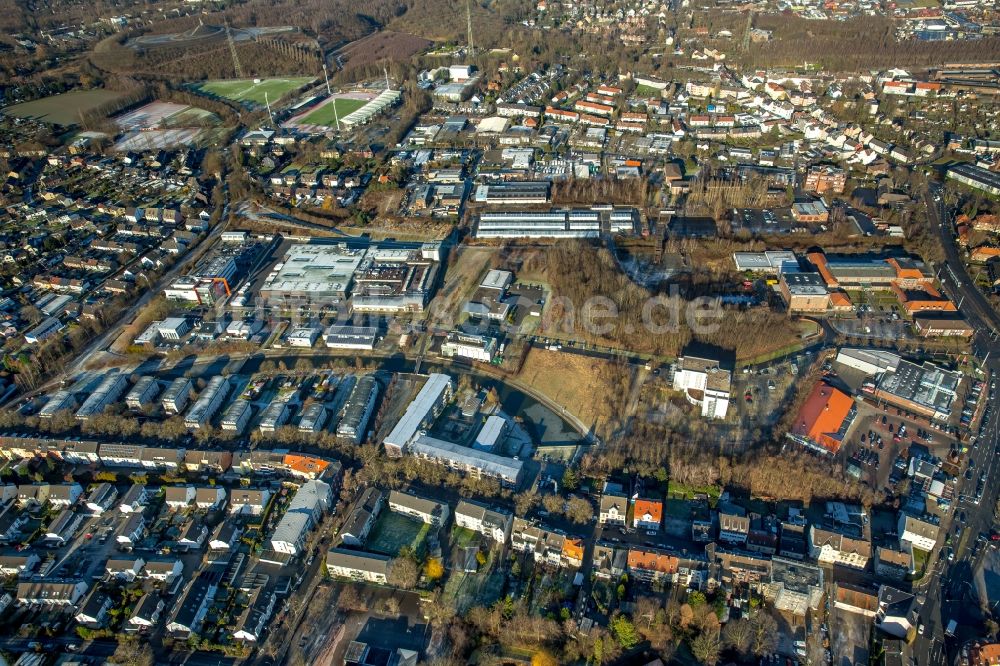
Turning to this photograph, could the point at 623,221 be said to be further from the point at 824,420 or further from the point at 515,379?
the point at 824,420

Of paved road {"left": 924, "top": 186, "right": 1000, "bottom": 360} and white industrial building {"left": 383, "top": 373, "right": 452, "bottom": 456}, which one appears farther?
paved road {"left": 924, "top": 186, "right": 1000, "bottom": 360}

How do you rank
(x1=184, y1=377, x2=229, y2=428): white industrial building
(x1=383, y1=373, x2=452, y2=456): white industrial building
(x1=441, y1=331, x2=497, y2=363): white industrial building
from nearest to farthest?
(x1=383, y1=373, x2=452, y2=456): white industrial building
(x1=184, y1=377, x2=229, y2=428): white industrial building
(x1=441, y1=331, x2=497, y2=363): white industrial building

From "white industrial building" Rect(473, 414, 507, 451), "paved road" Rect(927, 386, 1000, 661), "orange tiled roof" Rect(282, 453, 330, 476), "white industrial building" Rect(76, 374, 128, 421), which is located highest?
"white industrial building" Rect(76, 374, 128, 421)

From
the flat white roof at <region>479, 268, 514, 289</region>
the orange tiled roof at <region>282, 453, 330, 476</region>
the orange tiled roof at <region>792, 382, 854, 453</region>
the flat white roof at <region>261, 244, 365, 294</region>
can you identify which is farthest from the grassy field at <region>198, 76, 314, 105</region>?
the orange tiled roof at <region>792, 382, 854, 453</region>

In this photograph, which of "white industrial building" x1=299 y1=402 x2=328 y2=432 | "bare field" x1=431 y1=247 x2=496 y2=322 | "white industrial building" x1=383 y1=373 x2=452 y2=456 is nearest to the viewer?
"white industrial building" x1=383 y1=373 x2=452 y2=456

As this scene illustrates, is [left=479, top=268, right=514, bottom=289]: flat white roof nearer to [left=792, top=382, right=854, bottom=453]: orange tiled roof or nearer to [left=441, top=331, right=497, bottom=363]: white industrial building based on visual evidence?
[left=441, top=331, right=497, bottom=363]: white industrial building

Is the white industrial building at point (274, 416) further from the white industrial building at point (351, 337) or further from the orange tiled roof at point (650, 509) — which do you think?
the orange tiled roof at point (650, 509)

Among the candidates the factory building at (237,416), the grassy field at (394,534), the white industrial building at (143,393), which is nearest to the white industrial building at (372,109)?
the white industrial building at (143,393)

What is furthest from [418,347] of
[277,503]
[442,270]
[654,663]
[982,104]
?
[982,104]

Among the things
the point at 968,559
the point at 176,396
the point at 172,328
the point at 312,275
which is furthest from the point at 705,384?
the point at 172,328
